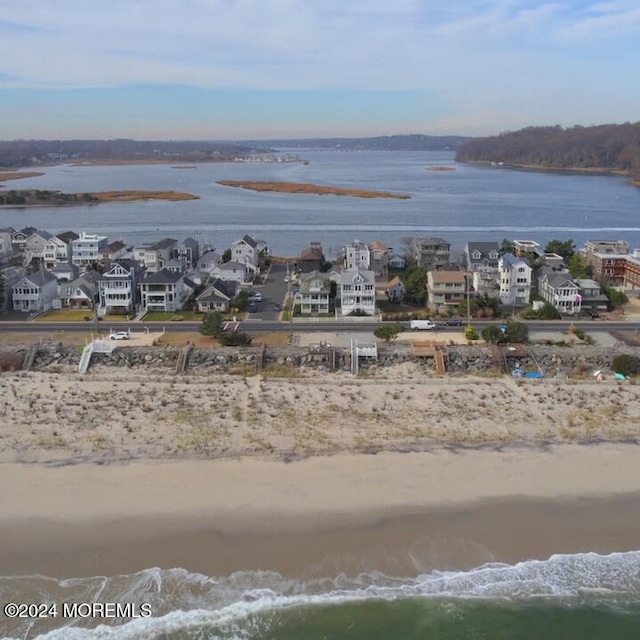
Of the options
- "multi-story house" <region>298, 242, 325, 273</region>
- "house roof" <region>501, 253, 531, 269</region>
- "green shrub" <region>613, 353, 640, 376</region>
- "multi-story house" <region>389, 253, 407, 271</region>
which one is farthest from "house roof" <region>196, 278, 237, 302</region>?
"green shrub" <region>613, 353, 640, 376</region>

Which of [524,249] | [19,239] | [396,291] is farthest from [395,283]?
[19,239]

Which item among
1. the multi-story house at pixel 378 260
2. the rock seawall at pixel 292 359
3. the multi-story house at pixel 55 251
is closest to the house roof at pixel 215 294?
the rock seawall at pixel 292 359

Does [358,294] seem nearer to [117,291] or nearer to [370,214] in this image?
[117,291]

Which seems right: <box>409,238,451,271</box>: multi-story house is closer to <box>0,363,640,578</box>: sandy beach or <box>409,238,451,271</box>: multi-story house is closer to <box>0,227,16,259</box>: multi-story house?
<box>0,363,640,578</box>: sandy beach

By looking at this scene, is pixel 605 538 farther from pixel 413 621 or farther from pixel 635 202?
pixel 635 202

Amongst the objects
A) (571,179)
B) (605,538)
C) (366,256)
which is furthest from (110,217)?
(571,179)

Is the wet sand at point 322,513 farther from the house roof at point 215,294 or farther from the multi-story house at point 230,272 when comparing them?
the multi-story house at point 230,272
